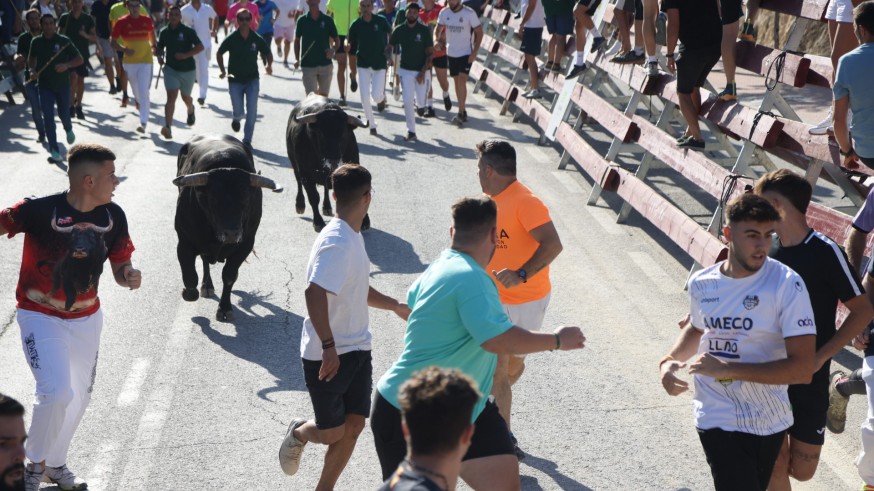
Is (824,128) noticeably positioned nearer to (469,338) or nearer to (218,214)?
(469,338)

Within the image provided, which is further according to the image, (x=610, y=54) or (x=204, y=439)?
(x=610, y=54)

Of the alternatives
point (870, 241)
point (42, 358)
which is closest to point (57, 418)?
point (42, 358)

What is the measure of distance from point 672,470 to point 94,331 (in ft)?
11.8

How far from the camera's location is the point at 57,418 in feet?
18.3

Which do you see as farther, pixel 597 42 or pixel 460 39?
pixel 460 39

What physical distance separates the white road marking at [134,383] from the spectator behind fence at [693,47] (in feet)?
19.1

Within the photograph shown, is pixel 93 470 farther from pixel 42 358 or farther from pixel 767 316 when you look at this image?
pixel 767 316

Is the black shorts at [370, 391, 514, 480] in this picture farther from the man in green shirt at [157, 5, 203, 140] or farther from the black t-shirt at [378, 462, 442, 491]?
the man in green shirt at [157, 5, 203, 140]

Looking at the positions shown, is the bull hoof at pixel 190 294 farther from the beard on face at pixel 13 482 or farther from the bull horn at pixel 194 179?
the beard on face at pixel 13 482

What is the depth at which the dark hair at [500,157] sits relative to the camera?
6.16 m

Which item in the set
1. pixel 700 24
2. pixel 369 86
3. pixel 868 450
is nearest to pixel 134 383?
pixel 868 450

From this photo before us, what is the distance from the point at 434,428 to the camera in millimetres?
3074

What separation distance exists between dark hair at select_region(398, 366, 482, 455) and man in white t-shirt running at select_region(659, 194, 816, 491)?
65.0 inches

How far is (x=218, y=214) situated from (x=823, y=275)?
18.7ft
